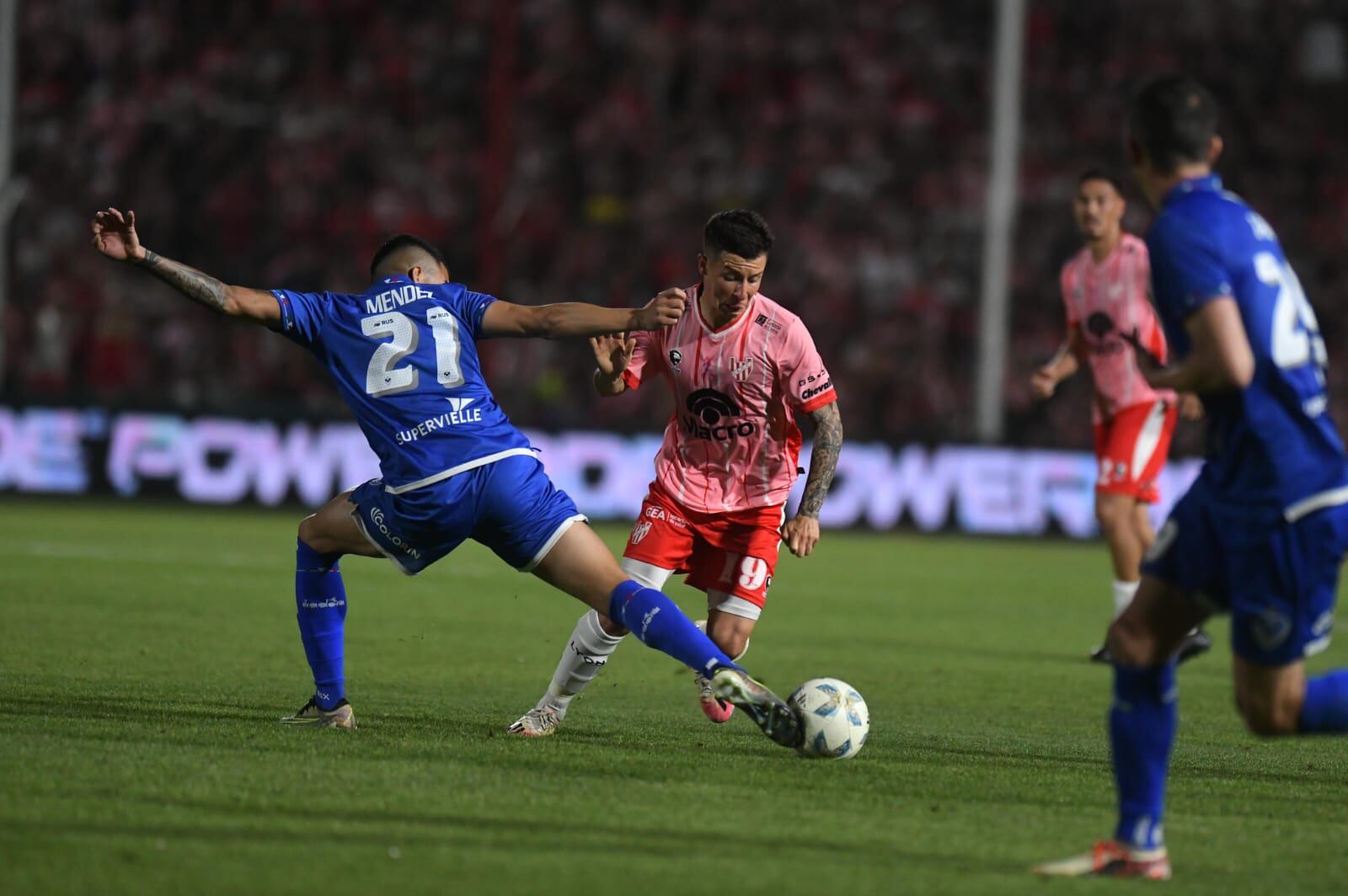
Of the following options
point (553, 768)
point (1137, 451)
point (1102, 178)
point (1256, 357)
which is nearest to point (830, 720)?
point (553, 768)

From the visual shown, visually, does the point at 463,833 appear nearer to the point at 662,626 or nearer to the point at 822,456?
the point at 662,626

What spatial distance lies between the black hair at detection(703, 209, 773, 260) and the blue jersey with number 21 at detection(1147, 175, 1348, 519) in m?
2.48

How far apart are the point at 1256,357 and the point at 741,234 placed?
2.73m

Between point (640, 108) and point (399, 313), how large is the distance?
63.6 ft

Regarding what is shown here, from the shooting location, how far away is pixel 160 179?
80.3 ft

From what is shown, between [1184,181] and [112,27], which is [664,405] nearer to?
[112,27]

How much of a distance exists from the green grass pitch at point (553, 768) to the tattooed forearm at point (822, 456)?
3.20 ft

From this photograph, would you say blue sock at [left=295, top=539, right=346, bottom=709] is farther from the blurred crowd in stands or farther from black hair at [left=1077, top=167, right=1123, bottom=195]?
the blurred crowd in stands

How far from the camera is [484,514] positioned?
6441 millimetres

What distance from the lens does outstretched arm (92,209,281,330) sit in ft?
21.0

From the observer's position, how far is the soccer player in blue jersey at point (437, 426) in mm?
6383

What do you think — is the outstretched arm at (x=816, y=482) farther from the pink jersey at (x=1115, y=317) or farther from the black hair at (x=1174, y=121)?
the pink jersey at (x=1115, y=317)

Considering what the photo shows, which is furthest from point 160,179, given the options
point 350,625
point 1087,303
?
point 1087,303

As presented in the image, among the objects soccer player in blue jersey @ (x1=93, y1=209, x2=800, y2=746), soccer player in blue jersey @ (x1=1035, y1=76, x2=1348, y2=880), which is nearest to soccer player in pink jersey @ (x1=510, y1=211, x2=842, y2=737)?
soccer player in blue jersey @ (x1=93, y1=209, x2=800, y2=746)
